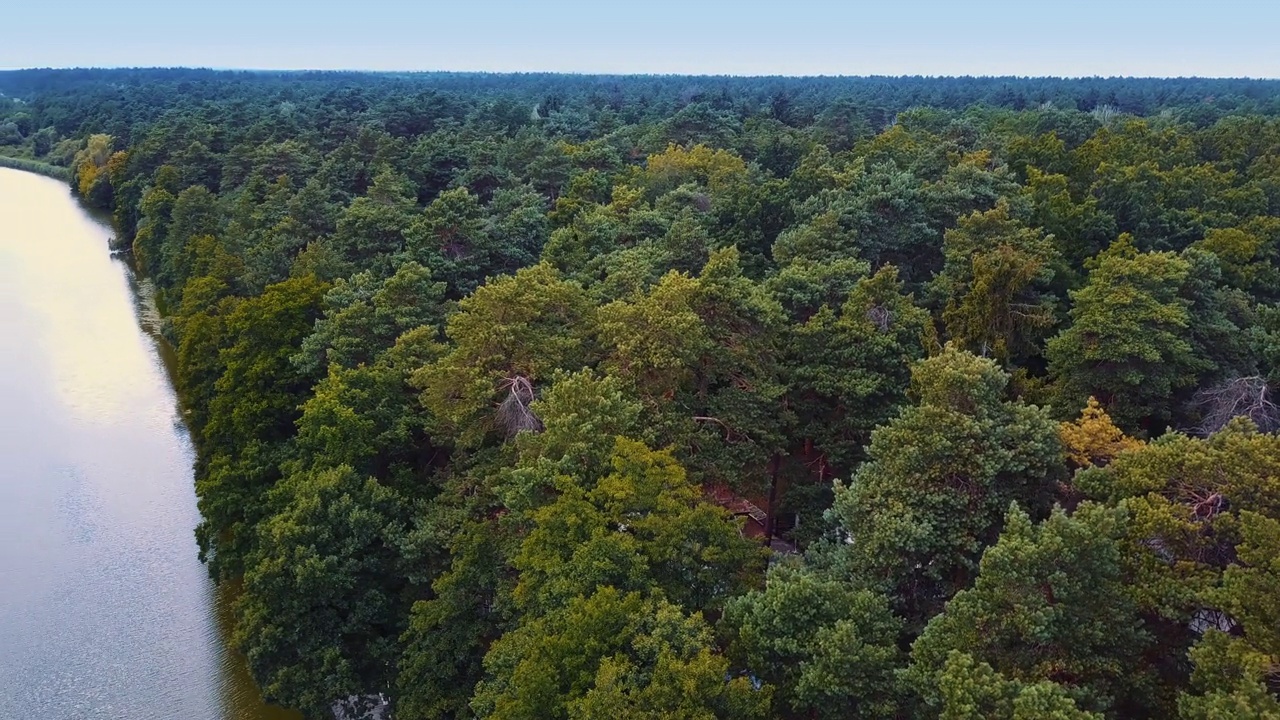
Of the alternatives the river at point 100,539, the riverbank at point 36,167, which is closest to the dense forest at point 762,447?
the river at point 100,539

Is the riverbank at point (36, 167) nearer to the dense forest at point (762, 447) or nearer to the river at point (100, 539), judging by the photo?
the river at point (100, 539)

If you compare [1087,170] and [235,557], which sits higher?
[1087,170]

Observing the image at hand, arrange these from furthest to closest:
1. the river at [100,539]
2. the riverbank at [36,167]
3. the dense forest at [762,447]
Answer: the riverbank at [36,167]
the river at [100,539]
the dense forest at [762,447]

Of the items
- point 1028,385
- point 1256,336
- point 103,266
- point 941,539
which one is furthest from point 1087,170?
point 103,266

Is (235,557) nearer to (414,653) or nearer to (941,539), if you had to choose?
(414,653)

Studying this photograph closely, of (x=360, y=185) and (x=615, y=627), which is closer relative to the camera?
(x=615, y=627)

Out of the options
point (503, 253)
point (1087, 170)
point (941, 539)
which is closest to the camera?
point (941, 539)
